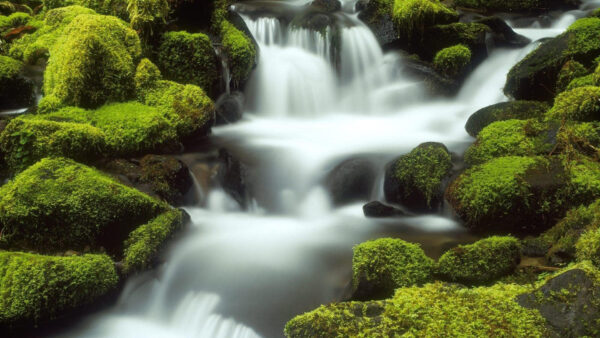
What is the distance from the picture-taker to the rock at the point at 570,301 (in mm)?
2658

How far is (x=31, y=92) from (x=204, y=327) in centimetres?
532

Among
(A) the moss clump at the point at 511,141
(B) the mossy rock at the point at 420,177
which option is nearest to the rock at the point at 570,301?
(B) the mossy rock at the point at 420,177

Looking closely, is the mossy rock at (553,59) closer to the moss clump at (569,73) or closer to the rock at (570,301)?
the moss clump at (569,73)

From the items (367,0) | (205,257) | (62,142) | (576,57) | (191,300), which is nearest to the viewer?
(191,300)

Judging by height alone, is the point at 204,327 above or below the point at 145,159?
below

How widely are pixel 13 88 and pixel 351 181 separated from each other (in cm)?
527

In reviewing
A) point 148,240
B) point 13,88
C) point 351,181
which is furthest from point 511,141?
point 13,88

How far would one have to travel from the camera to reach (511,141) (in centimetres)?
596

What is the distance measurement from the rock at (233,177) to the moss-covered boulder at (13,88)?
3.28 meters

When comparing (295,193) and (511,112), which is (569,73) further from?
(295,193)

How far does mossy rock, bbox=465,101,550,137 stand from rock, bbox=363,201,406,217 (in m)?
2.36

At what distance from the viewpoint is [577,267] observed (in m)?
2.94

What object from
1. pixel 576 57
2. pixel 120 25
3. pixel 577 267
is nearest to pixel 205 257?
pixel 577 267

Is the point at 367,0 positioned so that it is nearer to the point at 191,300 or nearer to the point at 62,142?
the point at 62,142
